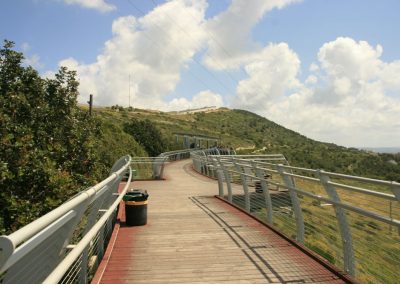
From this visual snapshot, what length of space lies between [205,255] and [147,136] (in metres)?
44.1

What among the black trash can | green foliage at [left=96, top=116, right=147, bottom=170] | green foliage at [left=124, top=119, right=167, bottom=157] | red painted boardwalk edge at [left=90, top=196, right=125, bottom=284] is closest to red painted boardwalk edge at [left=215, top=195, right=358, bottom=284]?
the black trash can

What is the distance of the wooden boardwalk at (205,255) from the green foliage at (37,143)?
492 centimetres

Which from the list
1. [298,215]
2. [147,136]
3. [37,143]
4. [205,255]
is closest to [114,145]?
[147,136]

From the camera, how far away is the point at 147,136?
50.4m

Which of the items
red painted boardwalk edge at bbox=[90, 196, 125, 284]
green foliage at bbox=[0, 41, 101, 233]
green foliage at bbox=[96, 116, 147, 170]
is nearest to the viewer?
red painted boardwalk edge at bbox=[90, 196, 125, 284]

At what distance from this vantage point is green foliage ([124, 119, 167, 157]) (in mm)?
49281

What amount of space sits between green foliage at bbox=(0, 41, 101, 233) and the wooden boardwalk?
4918mm

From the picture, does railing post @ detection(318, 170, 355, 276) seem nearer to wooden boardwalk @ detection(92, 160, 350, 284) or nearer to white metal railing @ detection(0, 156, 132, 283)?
wooden boardwalk @ detection(92, 160, 350, 284)

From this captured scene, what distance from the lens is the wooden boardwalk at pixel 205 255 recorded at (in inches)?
223

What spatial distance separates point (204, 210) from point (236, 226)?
8.92 feet

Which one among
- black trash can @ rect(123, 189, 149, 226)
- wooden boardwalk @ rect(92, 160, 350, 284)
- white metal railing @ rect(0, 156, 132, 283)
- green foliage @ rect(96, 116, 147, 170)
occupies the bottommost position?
wooden boardwalk @ rect(92, 160, 350, 284)

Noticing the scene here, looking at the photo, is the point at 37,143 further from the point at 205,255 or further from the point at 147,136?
the point at 147,136

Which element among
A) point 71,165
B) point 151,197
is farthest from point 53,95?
point 151,197

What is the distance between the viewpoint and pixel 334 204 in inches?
226
